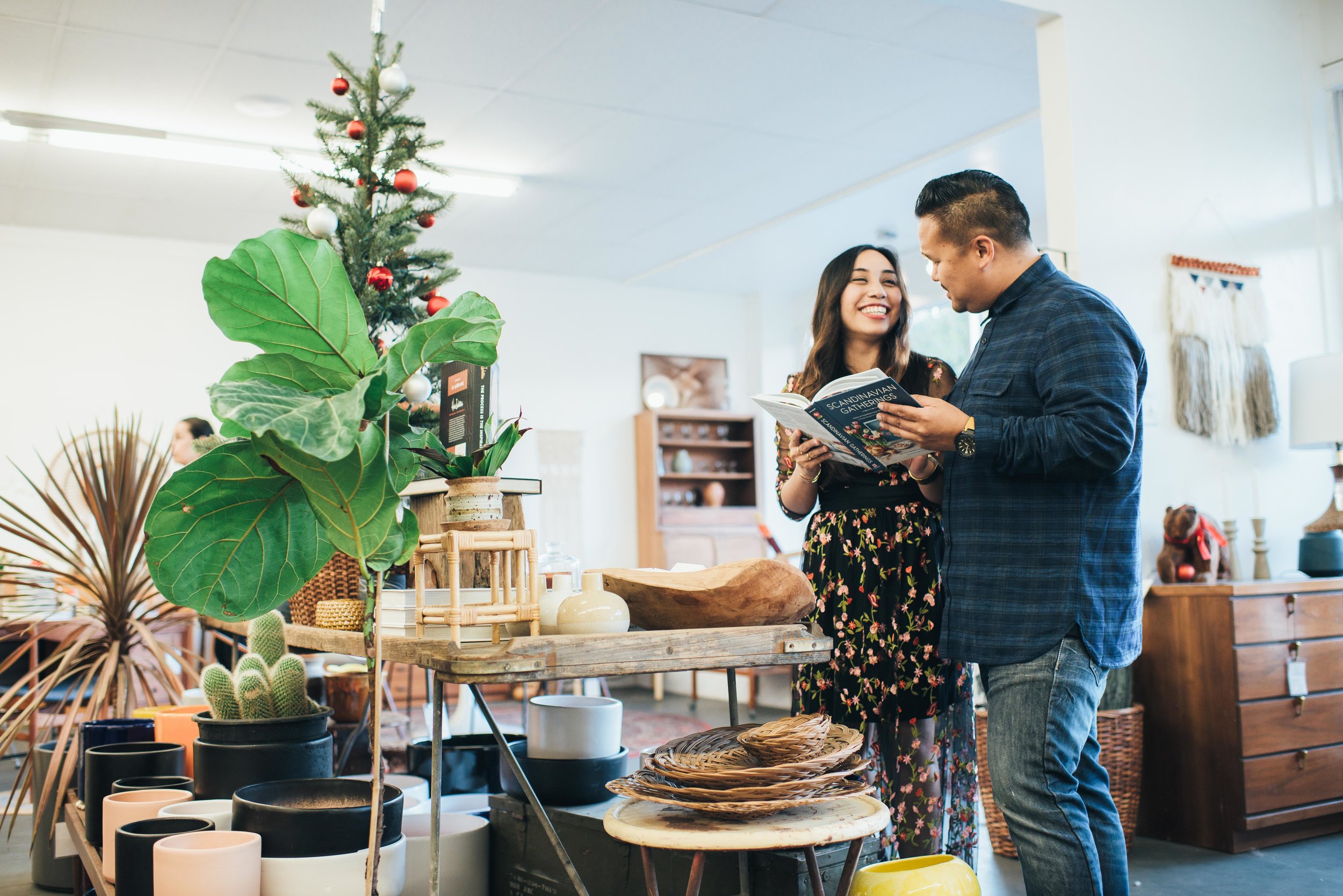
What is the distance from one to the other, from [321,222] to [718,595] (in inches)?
54.9

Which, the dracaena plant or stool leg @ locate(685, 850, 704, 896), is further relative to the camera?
stool leg @ locate(685, 850, 704, 896)

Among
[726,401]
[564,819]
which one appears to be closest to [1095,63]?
[564,819]

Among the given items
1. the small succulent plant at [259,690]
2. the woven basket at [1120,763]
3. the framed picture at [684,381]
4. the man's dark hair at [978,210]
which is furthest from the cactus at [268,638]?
the framed picture at [684,381]

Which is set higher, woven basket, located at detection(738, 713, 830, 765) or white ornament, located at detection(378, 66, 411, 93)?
white ornament, located at detection(378, 66, 411, 93)

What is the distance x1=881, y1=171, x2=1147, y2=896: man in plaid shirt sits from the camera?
151 cm

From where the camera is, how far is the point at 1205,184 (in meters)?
3.71

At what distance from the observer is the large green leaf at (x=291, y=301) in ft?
3.59

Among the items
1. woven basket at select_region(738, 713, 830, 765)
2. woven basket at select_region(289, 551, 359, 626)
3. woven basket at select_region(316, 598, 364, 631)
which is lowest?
woven basket at select_region(738, 713, 830, 765)

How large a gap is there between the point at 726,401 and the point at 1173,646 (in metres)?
5.31

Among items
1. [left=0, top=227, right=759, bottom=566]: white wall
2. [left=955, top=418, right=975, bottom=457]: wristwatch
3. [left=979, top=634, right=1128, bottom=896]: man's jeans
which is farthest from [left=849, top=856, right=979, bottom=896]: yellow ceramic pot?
[left=0, top=227, right=759, bottom=566]: white wall

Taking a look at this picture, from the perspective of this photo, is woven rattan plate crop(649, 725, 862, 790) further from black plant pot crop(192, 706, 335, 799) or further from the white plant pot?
black plant pot crop(192, 706, 335, 799)

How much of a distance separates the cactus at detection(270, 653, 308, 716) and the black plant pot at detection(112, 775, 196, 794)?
225 millimetres

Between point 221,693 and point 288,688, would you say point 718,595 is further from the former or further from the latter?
point 221,693

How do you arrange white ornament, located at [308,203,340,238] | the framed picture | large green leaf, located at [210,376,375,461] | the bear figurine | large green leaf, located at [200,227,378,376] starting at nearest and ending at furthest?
large green leaf, located at [210,376,375,461] < large green leaf, located at [200,227,378,376] < white ornament, located at [308,203,340,238] < the bear figurine < the framed picture
